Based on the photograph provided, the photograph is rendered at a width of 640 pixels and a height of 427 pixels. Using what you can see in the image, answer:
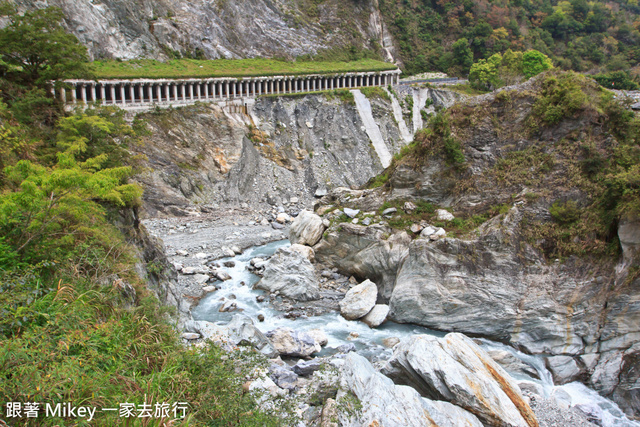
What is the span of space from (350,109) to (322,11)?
24.7 metres

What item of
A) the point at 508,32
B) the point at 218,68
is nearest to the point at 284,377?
the point at 218,68

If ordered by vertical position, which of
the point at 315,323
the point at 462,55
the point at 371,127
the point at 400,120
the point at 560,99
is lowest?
the point at 315,323

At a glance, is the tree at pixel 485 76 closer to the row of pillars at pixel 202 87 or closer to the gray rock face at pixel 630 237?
the row of pillars at pixel 202 87

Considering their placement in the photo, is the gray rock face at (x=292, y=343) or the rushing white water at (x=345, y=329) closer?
the rushing white water at (x=345, y=329)

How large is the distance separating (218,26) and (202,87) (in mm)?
14296

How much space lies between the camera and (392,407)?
1288 cm

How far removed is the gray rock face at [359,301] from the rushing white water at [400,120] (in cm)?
3961

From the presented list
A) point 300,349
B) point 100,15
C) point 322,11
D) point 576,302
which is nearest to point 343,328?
point 300,349

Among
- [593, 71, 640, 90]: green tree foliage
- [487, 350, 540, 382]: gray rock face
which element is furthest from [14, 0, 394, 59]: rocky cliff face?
[487, 350, 540, 382]: gray rock face

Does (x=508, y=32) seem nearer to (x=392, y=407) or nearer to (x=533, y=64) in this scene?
(x=533, y=64)

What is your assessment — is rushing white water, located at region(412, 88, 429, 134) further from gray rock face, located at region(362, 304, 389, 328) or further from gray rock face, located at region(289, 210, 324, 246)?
gray rock face, located at region(362, 304, 389, 328)

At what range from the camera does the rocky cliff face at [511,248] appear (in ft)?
66.8

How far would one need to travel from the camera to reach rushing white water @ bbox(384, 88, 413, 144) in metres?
61.9

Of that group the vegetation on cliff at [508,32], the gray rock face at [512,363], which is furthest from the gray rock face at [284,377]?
the vegetation on cliff at [508,32]
